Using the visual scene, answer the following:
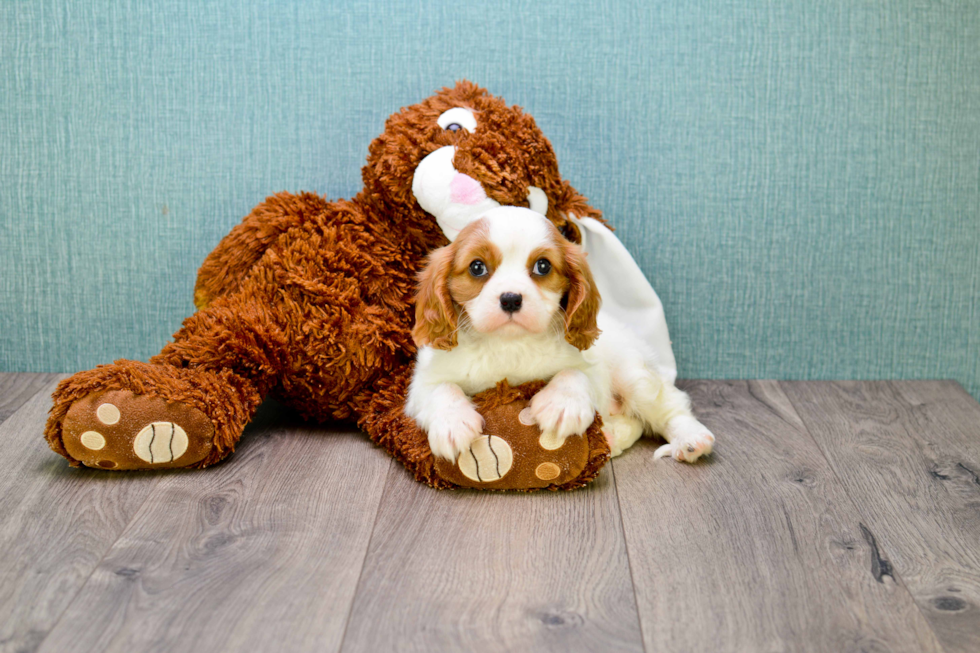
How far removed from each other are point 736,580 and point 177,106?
1448 mm

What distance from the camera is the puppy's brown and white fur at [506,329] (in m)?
1.36

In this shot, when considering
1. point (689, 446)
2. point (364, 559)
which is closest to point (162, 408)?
point (364, 559)

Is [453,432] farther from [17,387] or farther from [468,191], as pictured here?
[17,387]

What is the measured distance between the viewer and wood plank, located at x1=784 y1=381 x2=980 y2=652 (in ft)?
3.83

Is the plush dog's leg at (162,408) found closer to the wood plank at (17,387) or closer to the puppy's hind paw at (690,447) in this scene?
the wood plank at (17,387)

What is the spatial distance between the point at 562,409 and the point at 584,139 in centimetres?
74

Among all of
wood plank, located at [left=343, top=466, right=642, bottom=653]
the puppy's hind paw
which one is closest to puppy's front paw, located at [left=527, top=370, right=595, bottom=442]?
wood plank, located at [left=343, top=466, right=642, bottom=653]

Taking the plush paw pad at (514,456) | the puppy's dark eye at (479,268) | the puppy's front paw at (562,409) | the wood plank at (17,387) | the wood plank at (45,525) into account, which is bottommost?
the wood plank at (17,387)

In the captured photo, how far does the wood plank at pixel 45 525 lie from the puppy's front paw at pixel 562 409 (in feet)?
2.10

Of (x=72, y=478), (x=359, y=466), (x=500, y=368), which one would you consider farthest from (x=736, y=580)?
(x=72, y=478)

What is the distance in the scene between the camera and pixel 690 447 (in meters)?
1.55

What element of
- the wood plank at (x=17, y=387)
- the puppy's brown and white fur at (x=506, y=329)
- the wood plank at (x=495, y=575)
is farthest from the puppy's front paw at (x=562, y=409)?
the wood plank at (x=17, y=387)

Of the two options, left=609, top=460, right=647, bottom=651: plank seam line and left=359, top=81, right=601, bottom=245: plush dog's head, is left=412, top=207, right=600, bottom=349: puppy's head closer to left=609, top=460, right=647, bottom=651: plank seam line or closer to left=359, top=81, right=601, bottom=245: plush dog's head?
left=359, top=81, right=601, bottom=245: plush dog's head

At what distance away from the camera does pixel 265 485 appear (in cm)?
145
